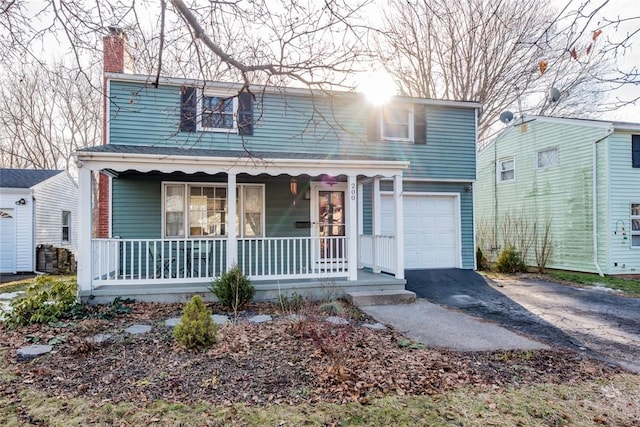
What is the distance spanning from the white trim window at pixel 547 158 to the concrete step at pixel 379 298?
895cm

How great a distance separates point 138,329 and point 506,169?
46.9ft

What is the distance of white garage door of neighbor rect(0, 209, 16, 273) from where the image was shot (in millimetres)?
13203

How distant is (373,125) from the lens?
411 inches

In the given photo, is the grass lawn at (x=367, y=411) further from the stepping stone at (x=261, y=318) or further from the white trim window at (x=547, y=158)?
the white trim window at (x=547, y=158)

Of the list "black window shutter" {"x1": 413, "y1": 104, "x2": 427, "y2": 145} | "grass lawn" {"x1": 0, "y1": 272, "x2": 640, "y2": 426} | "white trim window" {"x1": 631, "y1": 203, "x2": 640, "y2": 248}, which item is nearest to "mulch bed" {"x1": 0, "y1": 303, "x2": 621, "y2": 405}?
"grass lawn" {"x1": 0, "y1": 272, "x2": 640, "y2": 426}

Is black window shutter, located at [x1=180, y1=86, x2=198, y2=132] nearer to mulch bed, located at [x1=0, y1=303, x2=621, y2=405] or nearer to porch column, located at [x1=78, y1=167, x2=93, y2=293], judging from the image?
porch column, located at [x1=78, y1=167, x2=93, y2=293]

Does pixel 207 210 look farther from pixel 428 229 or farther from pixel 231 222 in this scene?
pixel 428 229

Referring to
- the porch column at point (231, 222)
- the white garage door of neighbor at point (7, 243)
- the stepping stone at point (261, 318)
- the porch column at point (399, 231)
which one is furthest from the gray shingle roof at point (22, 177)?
the porch column at point (399, 231)

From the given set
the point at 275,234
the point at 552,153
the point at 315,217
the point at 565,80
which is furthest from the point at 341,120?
the point at 565,80

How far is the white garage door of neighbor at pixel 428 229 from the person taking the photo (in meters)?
10.7

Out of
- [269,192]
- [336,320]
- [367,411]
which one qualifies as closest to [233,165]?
[269,192]

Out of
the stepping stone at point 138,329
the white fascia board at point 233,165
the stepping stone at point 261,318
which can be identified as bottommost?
the stepping stone at point 261,318

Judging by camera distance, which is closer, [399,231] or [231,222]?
[231,222]

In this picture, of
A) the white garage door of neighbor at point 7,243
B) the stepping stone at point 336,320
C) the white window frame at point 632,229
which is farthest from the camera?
the white garage door of neighbor at point 7,243
